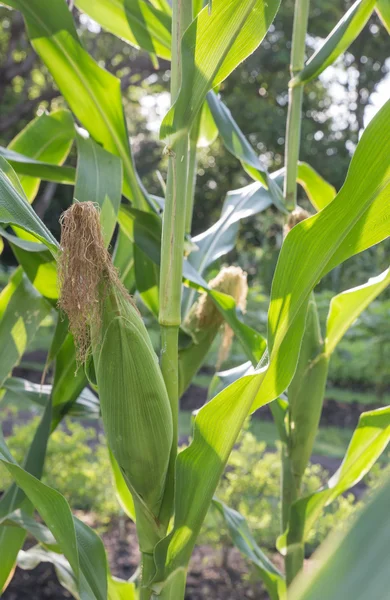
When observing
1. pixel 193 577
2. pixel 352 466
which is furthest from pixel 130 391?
pixel 193 577

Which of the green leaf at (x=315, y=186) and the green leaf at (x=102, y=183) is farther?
the green leaf at (x=315, y=186)

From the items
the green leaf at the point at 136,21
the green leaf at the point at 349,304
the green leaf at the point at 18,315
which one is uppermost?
the green leaf at the point at 136,21

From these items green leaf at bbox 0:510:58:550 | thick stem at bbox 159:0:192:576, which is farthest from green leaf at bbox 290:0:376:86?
green leaf at bbox 0:510:58:550

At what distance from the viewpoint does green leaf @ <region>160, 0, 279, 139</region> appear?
23.1 inches

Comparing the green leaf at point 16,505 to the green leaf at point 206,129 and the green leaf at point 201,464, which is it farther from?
the green leaf at point 206,129

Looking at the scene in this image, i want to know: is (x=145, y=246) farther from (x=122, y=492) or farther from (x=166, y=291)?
(x=122, y=492)

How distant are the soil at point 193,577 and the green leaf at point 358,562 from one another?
1586 millimetres

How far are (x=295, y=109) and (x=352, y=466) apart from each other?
1.57 ft

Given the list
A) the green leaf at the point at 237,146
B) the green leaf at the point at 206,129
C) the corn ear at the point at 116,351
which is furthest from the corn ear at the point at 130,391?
the green leaf at the point at 206,129

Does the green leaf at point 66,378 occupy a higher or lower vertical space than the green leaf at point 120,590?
higher

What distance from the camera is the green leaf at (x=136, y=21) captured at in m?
0.79

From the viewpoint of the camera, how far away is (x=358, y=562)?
0.18 meters

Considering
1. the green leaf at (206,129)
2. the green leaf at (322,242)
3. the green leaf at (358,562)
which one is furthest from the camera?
the green leaf at (206,129)

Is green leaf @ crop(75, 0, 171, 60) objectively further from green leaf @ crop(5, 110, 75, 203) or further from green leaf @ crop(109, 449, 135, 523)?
green leaf @ crop(109, 449, 135, 523)
